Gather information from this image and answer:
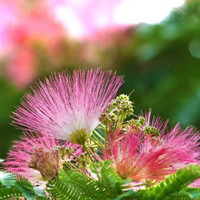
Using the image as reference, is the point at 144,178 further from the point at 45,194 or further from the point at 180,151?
the point at 45,194

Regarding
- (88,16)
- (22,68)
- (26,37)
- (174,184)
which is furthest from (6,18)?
(174,184)

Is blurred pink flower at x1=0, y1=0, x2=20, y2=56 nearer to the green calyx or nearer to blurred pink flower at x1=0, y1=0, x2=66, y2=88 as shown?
blurred pink flower at x1=0, y1=0, x2=66, y2=88

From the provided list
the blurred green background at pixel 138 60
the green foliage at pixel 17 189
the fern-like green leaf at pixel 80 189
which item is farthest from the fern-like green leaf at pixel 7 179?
the blurred green background at pixel 138 60

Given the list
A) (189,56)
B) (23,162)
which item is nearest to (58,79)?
(23,162)

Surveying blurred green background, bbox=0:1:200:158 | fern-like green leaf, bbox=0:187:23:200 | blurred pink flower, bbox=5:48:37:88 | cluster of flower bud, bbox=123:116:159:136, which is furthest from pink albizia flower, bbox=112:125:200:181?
blurred pink flower, bbox=5:48:37:88

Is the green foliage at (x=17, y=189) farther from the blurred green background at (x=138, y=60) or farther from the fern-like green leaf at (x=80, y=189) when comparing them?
the blurred green background at (x=138, y=60)
